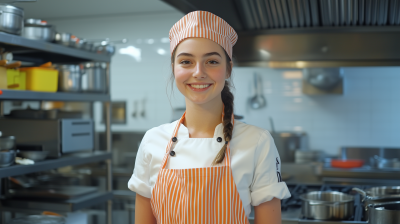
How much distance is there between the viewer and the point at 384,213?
1680mm

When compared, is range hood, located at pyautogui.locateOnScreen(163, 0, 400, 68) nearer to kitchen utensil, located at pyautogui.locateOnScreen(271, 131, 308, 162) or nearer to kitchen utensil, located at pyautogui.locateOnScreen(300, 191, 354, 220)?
kitchen utensil, located at pyautogui.locateOnScreen(300, 191, 354, 220)

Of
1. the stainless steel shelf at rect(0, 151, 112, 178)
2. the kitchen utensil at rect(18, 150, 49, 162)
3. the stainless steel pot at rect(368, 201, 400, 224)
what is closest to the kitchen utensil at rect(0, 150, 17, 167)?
the stainless steel shelf at rect(0, 151, 112, 178)

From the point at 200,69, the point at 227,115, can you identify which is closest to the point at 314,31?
the point at 227,115

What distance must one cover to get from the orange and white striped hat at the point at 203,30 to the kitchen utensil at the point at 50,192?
1.95 meters

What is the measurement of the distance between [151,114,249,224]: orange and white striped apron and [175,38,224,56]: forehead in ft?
0.97

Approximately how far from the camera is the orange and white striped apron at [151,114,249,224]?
1170 mm

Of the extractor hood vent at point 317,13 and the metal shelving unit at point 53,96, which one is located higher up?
the extractor hood vent at point 317,13

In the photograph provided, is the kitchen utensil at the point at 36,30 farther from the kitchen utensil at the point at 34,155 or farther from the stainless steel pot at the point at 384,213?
the stainless steel pot at the point at 384,213

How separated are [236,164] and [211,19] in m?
0.43

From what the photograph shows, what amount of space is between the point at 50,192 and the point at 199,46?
209cm

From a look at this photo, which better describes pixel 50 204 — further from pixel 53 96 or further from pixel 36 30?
pixel 36 30

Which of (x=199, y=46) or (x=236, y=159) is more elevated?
(x=199, y=46)

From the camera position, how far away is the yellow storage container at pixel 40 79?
8.58 ft

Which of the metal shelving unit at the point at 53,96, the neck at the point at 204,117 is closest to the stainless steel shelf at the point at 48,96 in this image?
the metal shelving unit at the point at 53,96
